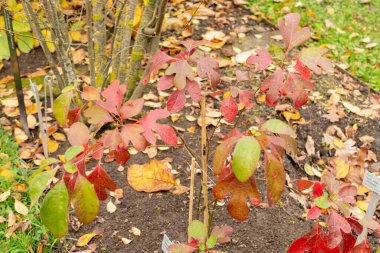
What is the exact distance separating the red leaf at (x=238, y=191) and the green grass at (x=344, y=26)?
269cm

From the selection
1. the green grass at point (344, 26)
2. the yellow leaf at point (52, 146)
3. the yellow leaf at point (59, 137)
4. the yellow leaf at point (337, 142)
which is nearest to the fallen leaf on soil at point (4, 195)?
the yellow leaf at point (52, 146)

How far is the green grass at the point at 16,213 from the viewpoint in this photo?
2273 mm

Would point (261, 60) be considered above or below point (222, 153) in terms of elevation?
above

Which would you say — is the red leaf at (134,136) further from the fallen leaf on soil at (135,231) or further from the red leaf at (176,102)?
the fallen leaf on soil at (135,231)

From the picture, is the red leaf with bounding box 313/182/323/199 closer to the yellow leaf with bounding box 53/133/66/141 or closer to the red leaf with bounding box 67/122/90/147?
the red leaf with bounding box 67/122/90/147

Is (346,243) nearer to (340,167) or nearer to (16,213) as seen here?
(340,167)

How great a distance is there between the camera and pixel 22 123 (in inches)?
117

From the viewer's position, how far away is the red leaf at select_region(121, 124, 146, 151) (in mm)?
1286

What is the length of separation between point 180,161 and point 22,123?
3.51 feet

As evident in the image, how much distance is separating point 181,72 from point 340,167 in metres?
1.83

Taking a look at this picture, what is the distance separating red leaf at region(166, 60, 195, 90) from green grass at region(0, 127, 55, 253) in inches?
51.4

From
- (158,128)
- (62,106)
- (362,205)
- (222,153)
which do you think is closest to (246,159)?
(222,153)

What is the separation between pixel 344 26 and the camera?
4.31 m

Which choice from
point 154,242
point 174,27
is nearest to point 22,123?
point 154,242
